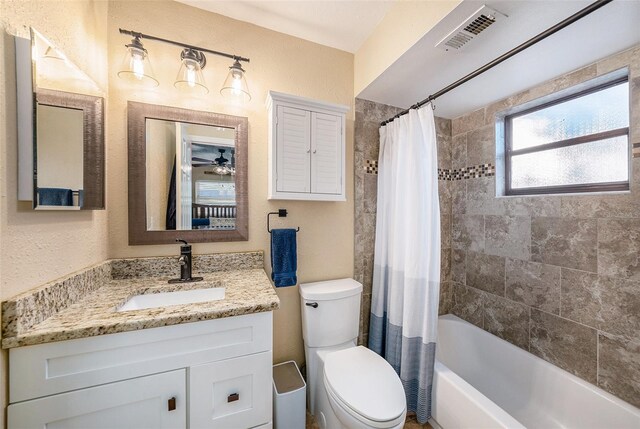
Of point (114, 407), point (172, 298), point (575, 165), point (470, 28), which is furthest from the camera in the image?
point (575, 165)

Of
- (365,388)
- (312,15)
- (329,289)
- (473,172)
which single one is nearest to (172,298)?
(329,289)

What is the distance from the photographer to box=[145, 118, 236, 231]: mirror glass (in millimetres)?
1381

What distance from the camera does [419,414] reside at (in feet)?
4.72

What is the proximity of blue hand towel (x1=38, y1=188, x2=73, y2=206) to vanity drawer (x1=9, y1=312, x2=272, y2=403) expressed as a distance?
495 millimetres

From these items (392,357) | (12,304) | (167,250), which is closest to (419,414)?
(392,357)

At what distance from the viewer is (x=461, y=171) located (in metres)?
2.16

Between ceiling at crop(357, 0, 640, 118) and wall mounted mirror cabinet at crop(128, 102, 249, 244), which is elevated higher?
ceiling at crop(357, 0, 640, 118)

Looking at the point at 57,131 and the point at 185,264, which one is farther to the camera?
the point at 185,264

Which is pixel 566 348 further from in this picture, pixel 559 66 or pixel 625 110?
pixel 559 66

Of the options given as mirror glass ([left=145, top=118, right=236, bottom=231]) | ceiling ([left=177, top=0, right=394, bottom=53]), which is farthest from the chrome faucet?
ceiling ([left=177, top=0, right=394, bottom=53])

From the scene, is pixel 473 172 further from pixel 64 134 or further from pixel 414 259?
pixel 64 134

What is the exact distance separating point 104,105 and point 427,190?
6.08ft

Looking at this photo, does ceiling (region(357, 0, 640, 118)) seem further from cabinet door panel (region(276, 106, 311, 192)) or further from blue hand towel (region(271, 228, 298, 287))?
blue hand towel (region(271, 228, 298, 287))

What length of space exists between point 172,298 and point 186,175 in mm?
696
